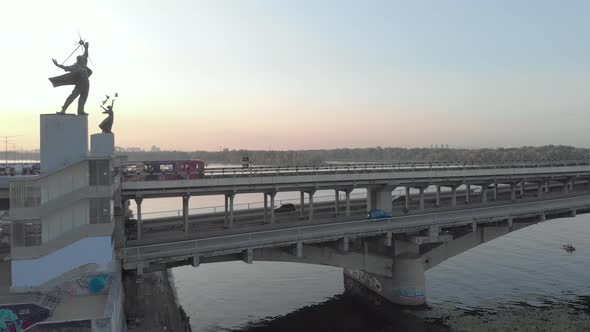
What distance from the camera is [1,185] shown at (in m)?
28.8

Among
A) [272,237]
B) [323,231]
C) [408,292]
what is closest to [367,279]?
[408,292]

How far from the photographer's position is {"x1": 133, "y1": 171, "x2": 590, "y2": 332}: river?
3956 cm

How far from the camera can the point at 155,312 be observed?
32.3 metres

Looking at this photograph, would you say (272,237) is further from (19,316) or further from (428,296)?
(428,296)

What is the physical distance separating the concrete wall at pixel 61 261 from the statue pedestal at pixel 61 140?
16.1 ft

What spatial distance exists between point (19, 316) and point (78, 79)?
14.9 meters

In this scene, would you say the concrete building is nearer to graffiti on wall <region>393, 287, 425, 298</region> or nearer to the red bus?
the red bus

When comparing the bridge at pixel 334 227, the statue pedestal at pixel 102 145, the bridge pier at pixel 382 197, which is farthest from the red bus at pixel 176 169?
the bridge pier at pixel 382 197

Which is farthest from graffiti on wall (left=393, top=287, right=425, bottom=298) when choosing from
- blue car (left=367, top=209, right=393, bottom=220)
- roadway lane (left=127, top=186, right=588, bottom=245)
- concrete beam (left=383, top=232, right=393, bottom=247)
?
roadway lane (left=127, top=186, right=588, bottom=245)

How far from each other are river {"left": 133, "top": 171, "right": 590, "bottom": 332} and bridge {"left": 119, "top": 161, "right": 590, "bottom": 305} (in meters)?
3.60

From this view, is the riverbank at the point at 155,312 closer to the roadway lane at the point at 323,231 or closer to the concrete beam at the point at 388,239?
the roadway lane at the point at 323,231

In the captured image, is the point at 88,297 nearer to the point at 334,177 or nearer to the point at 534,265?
the point at 334,177

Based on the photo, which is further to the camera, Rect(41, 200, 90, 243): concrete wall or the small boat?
the small boat

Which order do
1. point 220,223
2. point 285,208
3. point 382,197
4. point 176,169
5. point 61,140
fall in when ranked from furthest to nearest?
point 285,208
point 382,197
point 176,169
point 220,223
point 61,140
